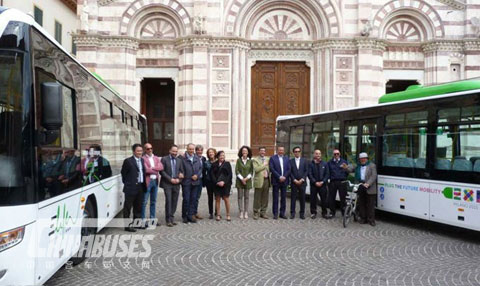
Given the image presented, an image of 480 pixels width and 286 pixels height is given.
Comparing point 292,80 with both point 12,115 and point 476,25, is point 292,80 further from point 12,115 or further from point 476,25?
point 12,115

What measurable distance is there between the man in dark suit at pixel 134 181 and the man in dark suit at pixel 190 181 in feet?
3.66

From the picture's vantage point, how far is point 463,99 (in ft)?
27.3

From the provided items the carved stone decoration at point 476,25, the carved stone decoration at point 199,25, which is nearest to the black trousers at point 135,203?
the carved stone decoration at point 199,25

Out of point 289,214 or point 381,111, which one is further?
point 289,214

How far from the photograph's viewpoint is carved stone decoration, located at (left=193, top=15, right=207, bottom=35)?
19.0 metres

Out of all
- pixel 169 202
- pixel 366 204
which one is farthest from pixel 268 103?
pixel 169 202

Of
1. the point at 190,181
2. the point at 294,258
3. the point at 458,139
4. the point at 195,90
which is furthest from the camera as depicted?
the point at 195,90

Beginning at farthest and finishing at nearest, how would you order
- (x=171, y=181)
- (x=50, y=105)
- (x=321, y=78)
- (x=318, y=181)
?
1. (x=321, y=78)
2. (x=318, y=181)
3. (x=171, y=181)
4. (x=50, y=105)

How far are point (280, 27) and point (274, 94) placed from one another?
317 centimetres

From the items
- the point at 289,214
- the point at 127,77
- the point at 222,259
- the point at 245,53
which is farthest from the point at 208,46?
Answer: the point at 222,259

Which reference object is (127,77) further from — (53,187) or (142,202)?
(53,187)

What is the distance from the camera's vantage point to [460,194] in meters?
8.28

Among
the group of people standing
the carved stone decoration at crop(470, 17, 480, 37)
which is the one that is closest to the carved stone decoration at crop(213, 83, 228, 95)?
the group of people standing

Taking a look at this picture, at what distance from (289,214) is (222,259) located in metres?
4.87
